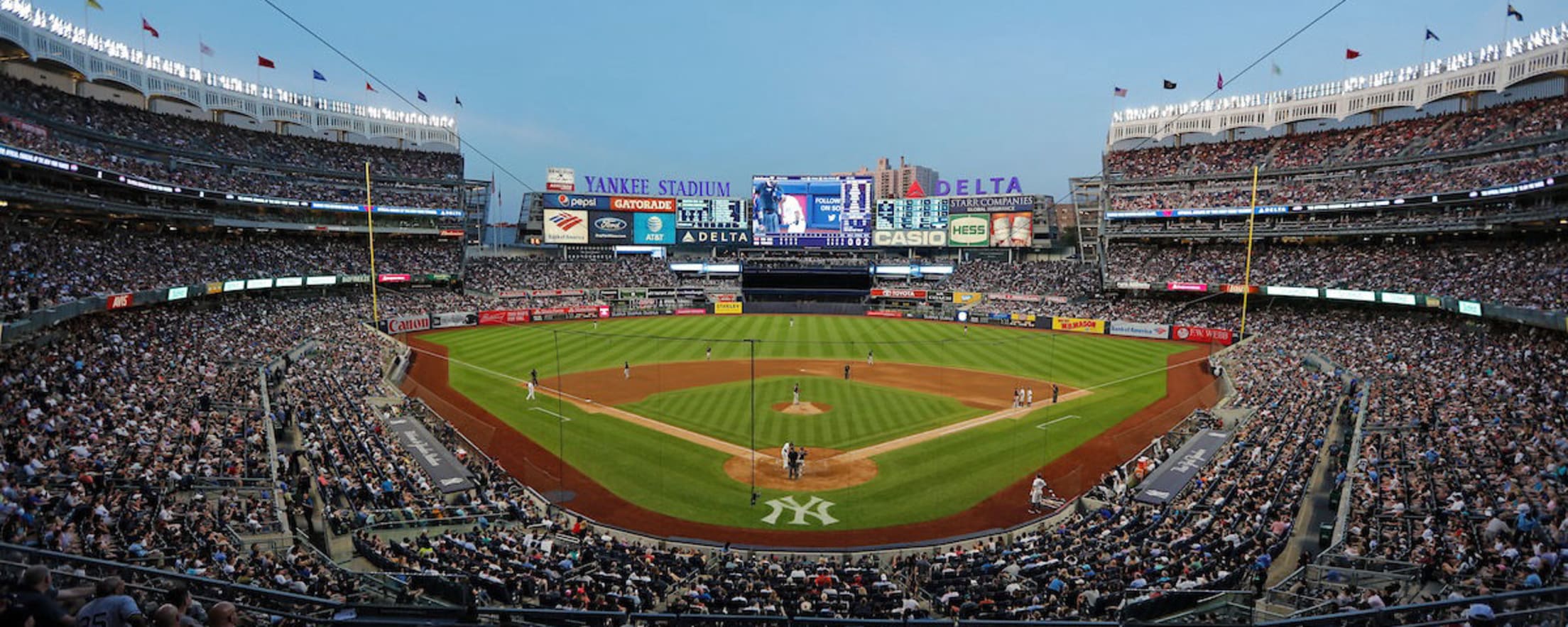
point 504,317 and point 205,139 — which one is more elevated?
point 205,139

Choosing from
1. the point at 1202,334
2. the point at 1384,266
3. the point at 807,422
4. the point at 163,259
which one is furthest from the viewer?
the point at 1202,334

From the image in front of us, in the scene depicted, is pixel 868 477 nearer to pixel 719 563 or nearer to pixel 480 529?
pixel 719 563

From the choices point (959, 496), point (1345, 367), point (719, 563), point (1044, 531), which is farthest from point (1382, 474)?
point (1345, 367)

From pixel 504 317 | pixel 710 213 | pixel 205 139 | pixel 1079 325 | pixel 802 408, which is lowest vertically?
pixel 802 408

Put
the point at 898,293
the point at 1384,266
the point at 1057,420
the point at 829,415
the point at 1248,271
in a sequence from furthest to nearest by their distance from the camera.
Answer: the point at 898,293 → the point at 1248,271 → the point at 1384,266 → the point at 829,415 → the point at 1057,420

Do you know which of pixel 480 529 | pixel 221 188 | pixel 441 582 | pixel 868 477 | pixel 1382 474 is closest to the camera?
pixel 441 582

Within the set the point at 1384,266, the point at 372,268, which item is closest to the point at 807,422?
the point at 372,268

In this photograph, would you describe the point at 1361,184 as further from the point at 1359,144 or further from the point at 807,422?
the point at 807,422

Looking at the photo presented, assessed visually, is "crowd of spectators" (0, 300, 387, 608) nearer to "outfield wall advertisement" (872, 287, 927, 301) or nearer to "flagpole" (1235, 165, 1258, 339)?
"flagpole" (1235, 165, 1258, 339)
